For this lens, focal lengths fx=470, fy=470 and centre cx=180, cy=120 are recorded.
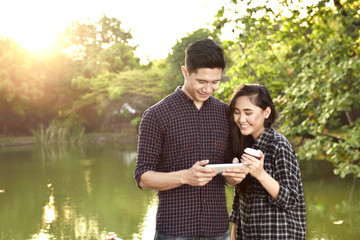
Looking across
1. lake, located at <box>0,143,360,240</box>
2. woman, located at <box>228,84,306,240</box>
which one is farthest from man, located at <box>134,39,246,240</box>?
lake, located at <box>0,143,360,240</box>

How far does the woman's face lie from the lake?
3890 mm

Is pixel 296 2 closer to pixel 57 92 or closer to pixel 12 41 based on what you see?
pixel 12 41

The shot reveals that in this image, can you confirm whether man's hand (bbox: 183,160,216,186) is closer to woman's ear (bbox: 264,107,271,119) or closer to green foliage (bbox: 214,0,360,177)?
woman's ear (bbox: 264,107,271,119)

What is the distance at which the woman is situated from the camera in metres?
1.71

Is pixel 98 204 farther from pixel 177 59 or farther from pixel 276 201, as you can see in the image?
pixel 177 59

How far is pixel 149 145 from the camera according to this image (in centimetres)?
175

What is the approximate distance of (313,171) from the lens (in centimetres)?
980

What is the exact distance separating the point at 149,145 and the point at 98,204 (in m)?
6.21

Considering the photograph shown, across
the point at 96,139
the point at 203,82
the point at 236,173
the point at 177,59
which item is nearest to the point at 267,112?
the point at 203,82

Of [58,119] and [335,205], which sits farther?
[58,119]

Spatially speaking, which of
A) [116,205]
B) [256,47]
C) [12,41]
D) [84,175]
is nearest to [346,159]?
[256,47]

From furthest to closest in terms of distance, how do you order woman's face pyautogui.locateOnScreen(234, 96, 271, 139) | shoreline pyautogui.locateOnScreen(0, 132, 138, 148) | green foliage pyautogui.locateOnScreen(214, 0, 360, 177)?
shoreline pyautogui.locateOnScreen(0, 132, 138, 148) < green foliage pyautogui.locateOnScreen(214, 0, 360, 177) < woman's face pyautogui.locateOnScreen(234, 96, 271, 139)

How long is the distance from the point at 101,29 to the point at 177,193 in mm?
29377

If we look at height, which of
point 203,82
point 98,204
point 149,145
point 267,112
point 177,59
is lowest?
point 98,204
